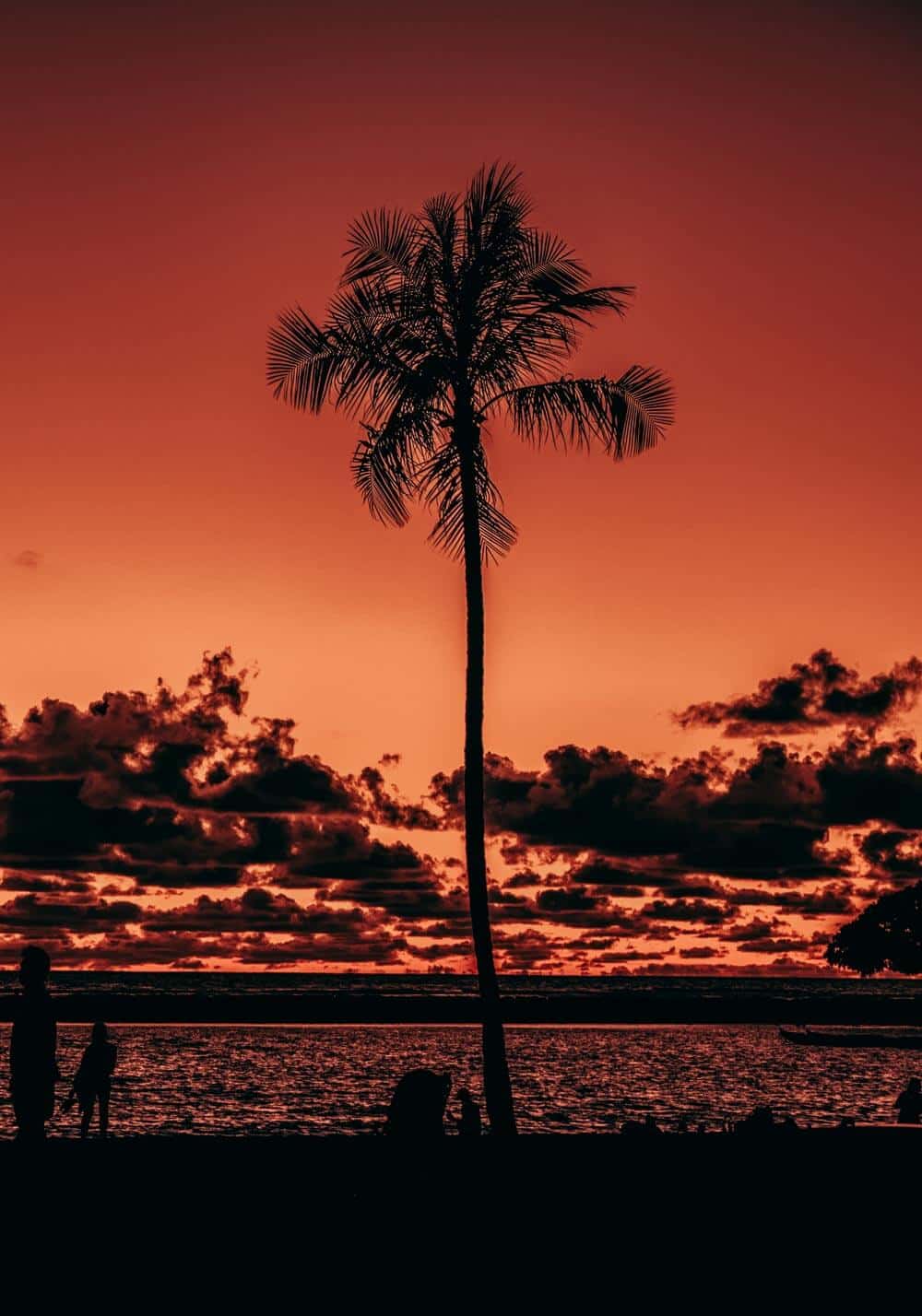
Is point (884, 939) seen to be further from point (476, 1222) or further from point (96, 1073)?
point (476, 1222)

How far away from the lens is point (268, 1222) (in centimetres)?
1481

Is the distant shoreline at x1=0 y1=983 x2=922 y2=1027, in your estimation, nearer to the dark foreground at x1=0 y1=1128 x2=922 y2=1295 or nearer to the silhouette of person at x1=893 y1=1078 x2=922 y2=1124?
the silhouette of person at x1=893 y1=1078 x2=922 y2=1124

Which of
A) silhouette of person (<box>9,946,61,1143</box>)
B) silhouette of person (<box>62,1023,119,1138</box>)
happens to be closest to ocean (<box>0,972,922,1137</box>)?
silhouette of person (<box>62,1023,119,1138</box>)

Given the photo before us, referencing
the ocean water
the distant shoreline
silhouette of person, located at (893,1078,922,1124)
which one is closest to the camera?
silhouette of person, located at (893,1078,922,1124)

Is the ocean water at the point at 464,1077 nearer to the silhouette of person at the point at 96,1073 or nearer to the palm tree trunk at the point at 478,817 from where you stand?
the silhouette of person at the point at 96,1073

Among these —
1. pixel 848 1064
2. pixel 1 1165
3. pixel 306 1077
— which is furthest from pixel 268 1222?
pixel 848 1064

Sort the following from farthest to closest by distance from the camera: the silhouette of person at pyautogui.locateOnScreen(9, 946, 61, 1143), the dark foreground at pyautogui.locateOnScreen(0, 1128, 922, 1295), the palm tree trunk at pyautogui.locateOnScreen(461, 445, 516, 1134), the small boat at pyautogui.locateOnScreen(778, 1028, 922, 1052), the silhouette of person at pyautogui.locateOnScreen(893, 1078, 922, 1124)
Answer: the small boat at pyautogui.locateOnScreen(778, 1028, 922, 1052), the silhouette of person at pyautogui.locateOnScreen(893, 1078, 922, 1124), the palm tree trunk at pyautogui.locateOnScreen(461, 445, 516, 1134), the silhouette of person at pyautogui.locateOnScreen(9, 946, 61, 1143), the dark foreground at pyautogui.locateOnScreen(0, 1128, 922, 1295)

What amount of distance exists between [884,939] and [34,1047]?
51.3 metres

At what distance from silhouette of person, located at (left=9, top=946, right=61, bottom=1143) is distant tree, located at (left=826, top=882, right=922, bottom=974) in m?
48.3

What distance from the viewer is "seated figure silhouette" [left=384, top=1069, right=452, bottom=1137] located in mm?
16422

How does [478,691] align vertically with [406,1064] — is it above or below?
above

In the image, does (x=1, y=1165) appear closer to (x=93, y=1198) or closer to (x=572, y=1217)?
(x=93, y=1198)

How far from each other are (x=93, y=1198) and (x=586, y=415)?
11919 mm

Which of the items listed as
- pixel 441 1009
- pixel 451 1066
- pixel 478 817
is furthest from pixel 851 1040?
pixel 478 817
